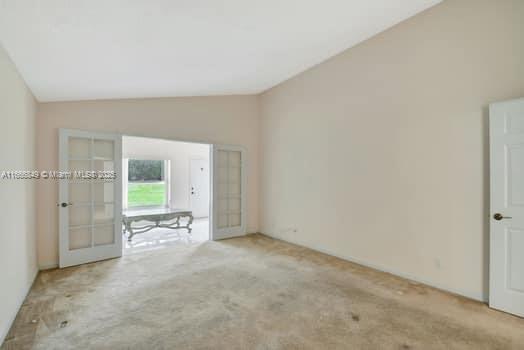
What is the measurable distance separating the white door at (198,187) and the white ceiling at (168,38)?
145 inches

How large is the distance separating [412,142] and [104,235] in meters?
4.64

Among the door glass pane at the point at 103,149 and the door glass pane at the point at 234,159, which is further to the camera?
the door glass pane at the point at 234,159

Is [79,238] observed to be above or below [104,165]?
below

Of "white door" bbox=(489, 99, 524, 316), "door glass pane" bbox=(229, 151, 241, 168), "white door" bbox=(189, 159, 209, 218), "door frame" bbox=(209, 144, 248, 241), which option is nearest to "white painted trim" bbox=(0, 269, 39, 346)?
"door frame" bbox=(209, 144, 248, 241)

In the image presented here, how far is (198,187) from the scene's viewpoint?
25.6 feet

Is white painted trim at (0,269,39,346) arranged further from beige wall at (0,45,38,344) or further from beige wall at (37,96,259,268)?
beige wall at (37,96,259,268)

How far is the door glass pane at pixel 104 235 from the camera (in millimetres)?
3910

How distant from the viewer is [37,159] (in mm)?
3434

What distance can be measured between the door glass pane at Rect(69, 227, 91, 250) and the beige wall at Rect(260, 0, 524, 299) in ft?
11.4

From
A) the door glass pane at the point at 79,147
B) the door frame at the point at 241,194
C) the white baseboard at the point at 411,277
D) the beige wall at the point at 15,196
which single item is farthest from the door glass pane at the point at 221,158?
the beige wall at the point at 15,196

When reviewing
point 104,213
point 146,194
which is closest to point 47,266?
point 104,213

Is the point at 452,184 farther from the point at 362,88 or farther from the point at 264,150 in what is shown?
the point at 264,150

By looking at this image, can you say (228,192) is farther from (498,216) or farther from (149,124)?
(498,216)

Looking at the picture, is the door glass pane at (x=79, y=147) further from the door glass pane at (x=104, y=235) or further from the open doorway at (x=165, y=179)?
the open doorway at (x=165, y=179)
